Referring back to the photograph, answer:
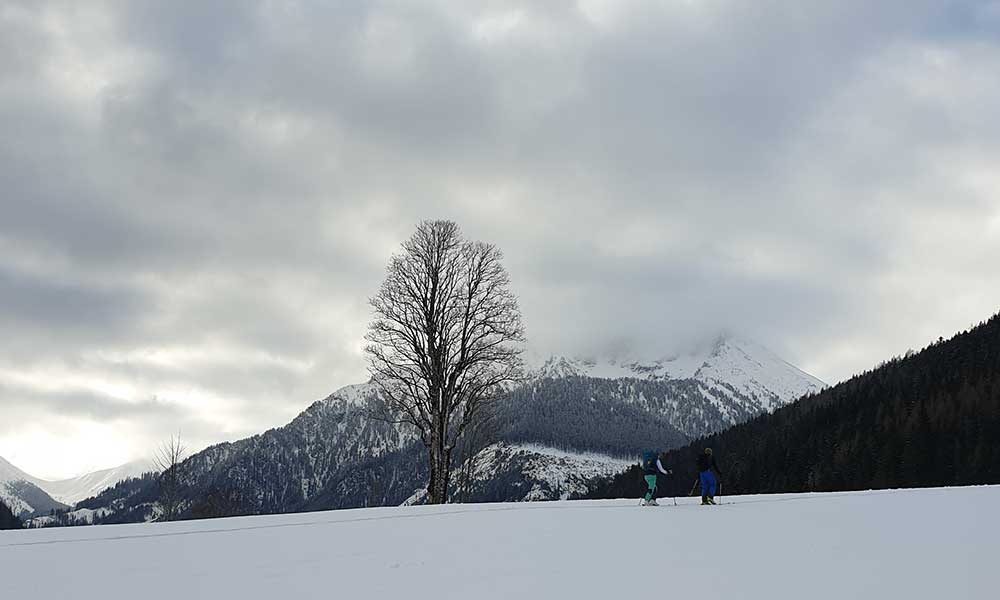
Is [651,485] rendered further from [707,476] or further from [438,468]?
[438,468]

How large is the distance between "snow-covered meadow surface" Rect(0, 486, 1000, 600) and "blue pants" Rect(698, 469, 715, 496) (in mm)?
3637

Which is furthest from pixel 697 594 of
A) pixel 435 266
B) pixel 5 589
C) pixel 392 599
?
pixel 435 266

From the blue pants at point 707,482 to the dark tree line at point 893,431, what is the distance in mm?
53122

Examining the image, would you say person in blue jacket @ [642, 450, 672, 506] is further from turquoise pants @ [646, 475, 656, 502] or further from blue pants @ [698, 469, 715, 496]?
blue pants @ [698, 469, 715, 496]

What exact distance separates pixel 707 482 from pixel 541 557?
38.5 feet

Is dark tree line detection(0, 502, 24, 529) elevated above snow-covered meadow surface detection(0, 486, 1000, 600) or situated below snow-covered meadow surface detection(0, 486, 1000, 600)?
below

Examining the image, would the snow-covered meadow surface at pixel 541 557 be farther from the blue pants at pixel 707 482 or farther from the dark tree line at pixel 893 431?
Result: the dark tree line at pixel 893 431

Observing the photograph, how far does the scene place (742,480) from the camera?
10200 centimetres

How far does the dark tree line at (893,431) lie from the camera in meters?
65.8

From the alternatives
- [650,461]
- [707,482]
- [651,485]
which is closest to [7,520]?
[651,485]

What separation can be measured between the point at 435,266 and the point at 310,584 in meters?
20.2

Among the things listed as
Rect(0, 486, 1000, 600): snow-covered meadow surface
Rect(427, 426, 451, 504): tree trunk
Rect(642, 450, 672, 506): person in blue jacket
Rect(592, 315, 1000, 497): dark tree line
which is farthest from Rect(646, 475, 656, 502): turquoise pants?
Rect(592, 315, 1000, 497): dark tree line

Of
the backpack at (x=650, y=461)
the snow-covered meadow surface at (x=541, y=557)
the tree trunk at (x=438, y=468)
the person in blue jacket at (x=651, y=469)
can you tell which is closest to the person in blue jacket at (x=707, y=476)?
the person in blue jacket at (x=651, y=469)

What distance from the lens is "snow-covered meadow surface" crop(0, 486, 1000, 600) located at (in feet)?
30.3
